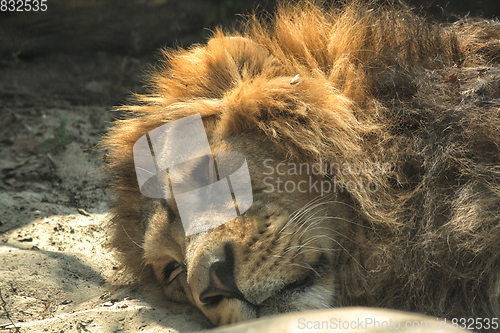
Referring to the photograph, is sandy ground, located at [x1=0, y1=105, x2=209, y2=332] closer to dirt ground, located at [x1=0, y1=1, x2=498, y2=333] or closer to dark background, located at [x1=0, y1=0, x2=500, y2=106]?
dirt ground, located at [x1=0, y1=1, x2=498, y2=333]

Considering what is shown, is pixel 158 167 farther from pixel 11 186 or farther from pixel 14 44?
pixel 14 44

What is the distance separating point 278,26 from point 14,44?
3663 mm

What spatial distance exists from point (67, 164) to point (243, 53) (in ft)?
8.01

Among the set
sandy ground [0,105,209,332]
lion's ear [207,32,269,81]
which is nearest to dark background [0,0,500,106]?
sandy ground [0,105,209,332]

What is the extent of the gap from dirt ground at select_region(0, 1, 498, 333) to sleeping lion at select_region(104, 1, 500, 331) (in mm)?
625

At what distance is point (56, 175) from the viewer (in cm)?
417

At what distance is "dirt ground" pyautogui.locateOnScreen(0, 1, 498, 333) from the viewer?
2.71 meters

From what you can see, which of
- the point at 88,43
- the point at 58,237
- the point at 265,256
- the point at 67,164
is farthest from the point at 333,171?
the point at 88,43

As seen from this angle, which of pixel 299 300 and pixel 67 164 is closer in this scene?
pixel 299 300

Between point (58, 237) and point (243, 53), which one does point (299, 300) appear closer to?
point (243, 53)

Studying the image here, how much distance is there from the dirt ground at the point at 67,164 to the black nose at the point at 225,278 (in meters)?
0.50

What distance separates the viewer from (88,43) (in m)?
5.30

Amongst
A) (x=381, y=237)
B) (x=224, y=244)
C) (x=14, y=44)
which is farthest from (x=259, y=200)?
(x=14, y=44)

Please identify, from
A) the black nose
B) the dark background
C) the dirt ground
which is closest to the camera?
the black nose
